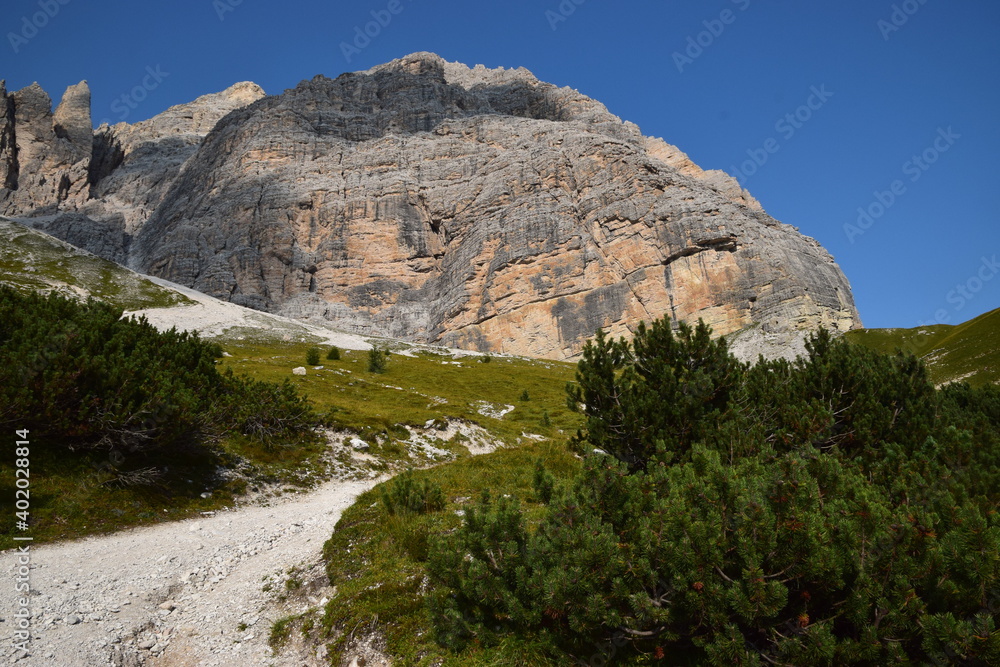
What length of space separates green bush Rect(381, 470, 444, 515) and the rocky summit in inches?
3729

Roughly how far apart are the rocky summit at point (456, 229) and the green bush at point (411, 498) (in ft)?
311

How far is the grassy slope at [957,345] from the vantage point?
1649 inches

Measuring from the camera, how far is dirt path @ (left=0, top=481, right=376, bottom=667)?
712 cm

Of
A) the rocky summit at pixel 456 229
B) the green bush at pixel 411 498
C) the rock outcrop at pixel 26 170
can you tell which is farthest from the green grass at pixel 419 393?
the rock outcrop at pixel 26 170

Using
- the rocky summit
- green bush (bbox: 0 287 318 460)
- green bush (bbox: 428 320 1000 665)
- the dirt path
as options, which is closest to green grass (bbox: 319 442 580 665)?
green bush (bbox: 428 320 1000 665)

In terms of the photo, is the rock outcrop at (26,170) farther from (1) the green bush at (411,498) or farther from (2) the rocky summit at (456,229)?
(1) the green bush at (411,498)

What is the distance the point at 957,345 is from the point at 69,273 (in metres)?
115

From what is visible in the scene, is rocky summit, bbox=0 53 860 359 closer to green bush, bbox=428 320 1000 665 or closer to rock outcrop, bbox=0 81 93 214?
rock outcrop, bbox=0 81 93 214

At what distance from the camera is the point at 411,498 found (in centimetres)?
1036

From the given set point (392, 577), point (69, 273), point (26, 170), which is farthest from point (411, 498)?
point (26, 170)

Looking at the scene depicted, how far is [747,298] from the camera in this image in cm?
10812

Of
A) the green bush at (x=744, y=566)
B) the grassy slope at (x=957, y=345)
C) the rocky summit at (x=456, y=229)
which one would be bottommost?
the green bush at (x=744, y=566)

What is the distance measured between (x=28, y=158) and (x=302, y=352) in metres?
214

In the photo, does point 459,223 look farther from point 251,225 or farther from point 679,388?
point 679,388
